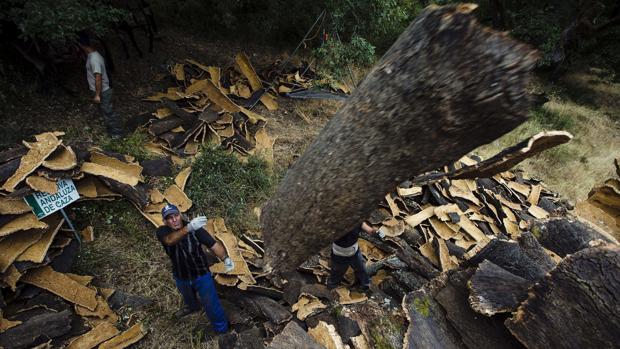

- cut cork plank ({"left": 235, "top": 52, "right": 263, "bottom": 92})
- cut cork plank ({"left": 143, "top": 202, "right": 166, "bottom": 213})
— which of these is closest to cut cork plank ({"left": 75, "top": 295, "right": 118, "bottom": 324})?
cut cork plank ({"left": 143, "top": 202, "right": 166, "bottom": 213})

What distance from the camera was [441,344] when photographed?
6.81ft

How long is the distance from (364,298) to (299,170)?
1.99 m

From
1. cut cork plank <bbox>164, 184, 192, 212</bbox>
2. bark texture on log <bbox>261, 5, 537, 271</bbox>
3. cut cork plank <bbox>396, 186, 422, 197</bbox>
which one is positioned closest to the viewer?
bark texture on log <bbox>261, 5, 537, 271</bbox>

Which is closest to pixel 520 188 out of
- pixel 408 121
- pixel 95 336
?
pixel 408 121

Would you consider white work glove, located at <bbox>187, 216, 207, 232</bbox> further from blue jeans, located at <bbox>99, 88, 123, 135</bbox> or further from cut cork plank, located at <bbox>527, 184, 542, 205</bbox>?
cut cork plank, located at <bbox>527, 184, 542, 205</bbox>

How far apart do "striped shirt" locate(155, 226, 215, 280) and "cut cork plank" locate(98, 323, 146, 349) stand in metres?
0.71

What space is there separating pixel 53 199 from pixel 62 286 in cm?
92

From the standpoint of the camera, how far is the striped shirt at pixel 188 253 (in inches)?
127

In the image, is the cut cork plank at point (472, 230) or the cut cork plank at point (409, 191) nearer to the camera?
the cut cork plank at point (472, 230)

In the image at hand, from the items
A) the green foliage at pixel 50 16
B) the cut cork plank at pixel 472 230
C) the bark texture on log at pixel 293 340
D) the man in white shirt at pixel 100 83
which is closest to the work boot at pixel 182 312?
the bark texture on log at pixel 293 340

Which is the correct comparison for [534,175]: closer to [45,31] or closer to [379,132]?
[379,132]

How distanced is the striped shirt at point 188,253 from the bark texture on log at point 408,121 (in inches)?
40.7

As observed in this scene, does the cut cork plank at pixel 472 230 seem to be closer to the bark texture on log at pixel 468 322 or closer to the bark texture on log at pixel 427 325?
the bark texture on log at pixel 468 322

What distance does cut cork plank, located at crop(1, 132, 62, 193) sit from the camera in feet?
11.9
